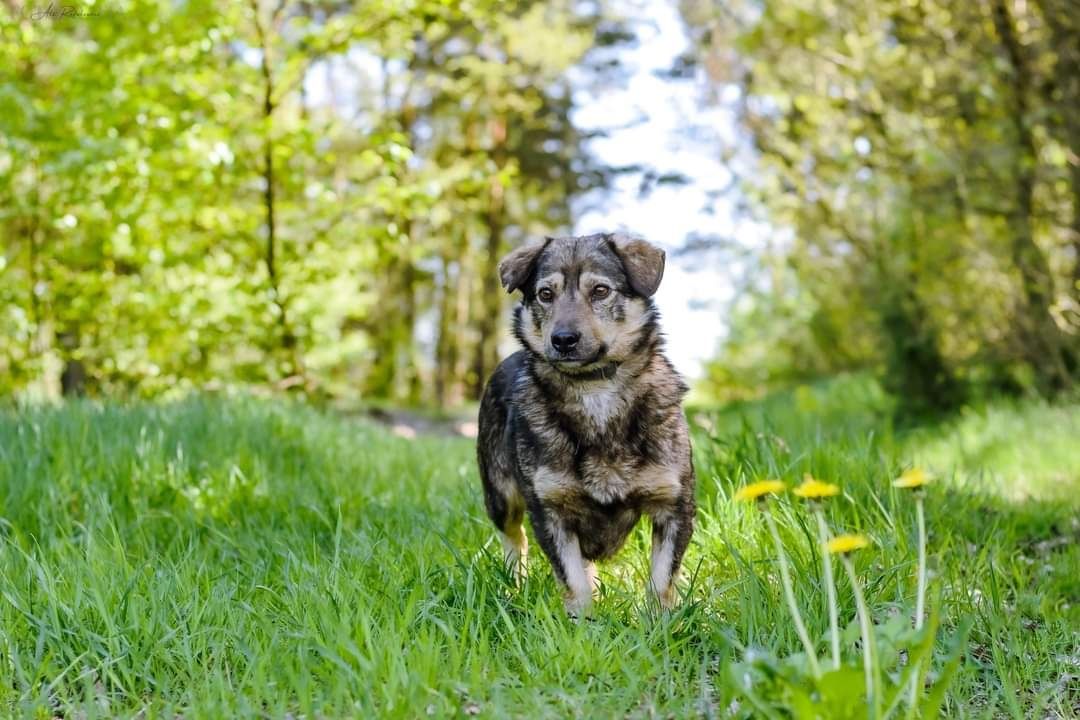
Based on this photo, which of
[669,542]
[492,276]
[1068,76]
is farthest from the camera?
[492,276]

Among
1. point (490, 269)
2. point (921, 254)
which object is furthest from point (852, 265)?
point (490, 269)

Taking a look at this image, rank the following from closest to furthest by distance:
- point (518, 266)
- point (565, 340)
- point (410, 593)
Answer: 1. point (410, 593)
2. point (565, 340)
3. point (518, 266)

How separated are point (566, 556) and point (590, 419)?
57 cm

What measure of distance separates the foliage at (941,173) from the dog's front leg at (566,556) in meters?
6.46

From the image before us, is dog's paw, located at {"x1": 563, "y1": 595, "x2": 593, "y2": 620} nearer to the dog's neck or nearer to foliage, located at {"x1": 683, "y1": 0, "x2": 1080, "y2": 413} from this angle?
the dog's neck

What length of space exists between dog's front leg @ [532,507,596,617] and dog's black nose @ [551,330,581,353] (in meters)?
0.65

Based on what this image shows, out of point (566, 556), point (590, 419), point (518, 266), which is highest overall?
point (518, 266)

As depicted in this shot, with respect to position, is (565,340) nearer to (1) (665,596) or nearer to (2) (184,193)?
(1) (665,596)

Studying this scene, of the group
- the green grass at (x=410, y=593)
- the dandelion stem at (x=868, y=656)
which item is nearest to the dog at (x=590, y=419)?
the green grass at (x=410, y=593)

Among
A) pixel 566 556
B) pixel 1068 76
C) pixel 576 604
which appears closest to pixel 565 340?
pixel 566 556

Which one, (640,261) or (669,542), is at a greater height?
(640,261)

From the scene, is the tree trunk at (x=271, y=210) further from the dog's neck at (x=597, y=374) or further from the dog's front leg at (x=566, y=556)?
the dog's front leg at (x=566, y=556)

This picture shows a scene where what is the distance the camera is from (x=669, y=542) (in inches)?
150

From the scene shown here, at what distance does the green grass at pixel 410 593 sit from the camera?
293cm
